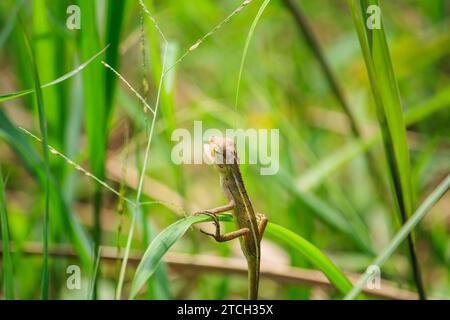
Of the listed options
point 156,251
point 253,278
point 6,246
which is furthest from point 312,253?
point 6,246

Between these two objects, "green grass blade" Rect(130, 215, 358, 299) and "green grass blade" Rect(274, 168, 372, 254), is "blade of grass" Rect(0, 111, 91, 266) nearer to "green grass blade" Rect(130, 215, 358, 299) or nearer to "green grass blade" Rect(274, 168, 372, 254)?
"green grass blade" Rect(130, 215, 358, 299)

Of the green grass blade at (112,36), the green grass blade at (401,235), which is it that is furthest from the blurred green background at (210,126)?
the green grass blade at (401,235)

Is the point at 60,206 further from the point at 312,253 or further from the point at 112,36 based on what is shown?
the point at 312,253

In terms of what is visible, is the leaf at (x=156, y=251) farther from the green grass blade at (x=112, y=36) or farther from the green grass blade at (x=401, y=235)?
the green grass blade at (x=112, y=36)

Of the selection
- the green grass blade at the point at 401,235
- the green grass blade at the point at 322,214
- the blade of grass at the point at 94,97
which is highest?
the blade of grass at the point at 94,97

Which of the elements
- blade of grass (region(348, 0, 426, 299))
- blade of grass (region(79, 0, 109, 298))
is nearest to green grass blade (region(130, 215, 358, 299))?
blade of grass (region(348, 0, 426, 299))
